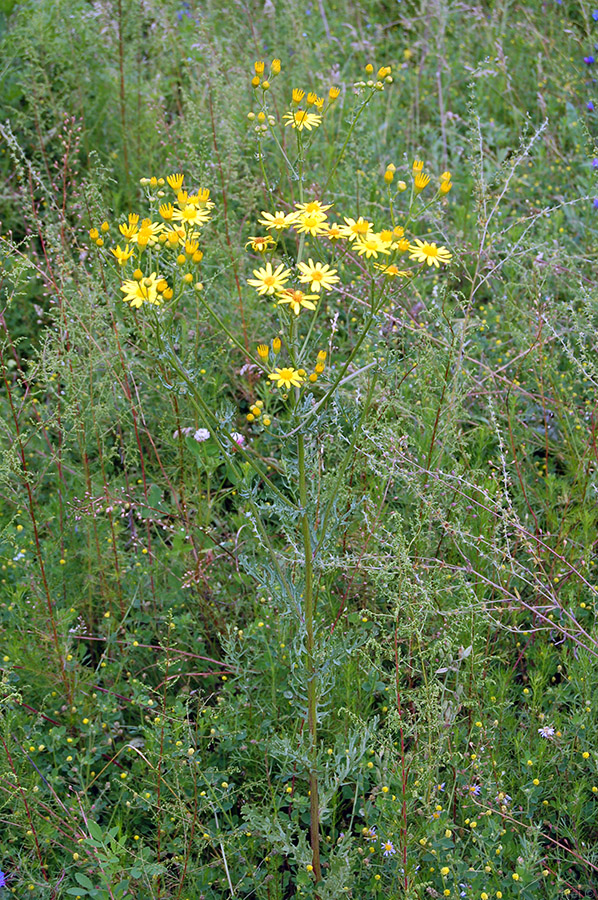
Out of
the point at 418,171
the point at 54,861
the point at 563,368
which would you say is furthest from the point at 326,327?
the point at 54,861

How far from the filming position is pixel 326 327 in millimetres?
3459

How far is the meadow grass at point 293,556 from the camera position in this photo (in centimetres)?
183

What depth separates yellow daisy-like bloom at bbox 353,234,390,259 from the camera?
1.62m

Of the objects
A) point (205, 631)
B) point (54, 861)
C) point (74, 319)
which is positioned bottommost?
point (54, 861)

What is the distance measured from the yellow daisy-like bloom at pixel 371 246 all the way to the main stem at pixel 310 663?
39cm

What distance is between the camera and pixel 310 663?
184cm

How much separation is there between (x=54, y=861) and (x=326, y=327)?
2237mm

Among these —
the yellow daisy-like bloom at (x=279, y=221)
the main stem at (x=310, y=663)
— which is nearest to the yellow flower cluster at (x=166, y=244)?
the yellow daisy-like bloom at (x=279, y=221)

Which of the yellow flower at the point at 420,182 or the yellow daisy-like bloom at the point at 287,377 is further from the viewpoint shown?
the yellow flower at the point at 420,182

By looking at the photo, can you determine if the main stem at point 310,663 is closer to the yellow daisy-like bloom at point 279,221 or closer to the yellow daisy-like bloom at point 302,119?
the yellow daisy-like bloom at point 279,221

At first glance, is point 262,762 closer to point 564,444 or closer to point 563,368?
point 564,444

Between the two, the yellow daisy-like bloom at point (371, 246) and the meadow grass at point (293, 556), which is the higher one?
the yellow daisy-like bloom at point (371, 246)

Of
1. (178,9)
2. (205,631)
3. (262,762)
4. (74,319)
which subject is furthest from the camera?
(178,9)

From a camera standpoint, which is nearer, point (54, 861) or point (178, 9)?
point (54, 861)
